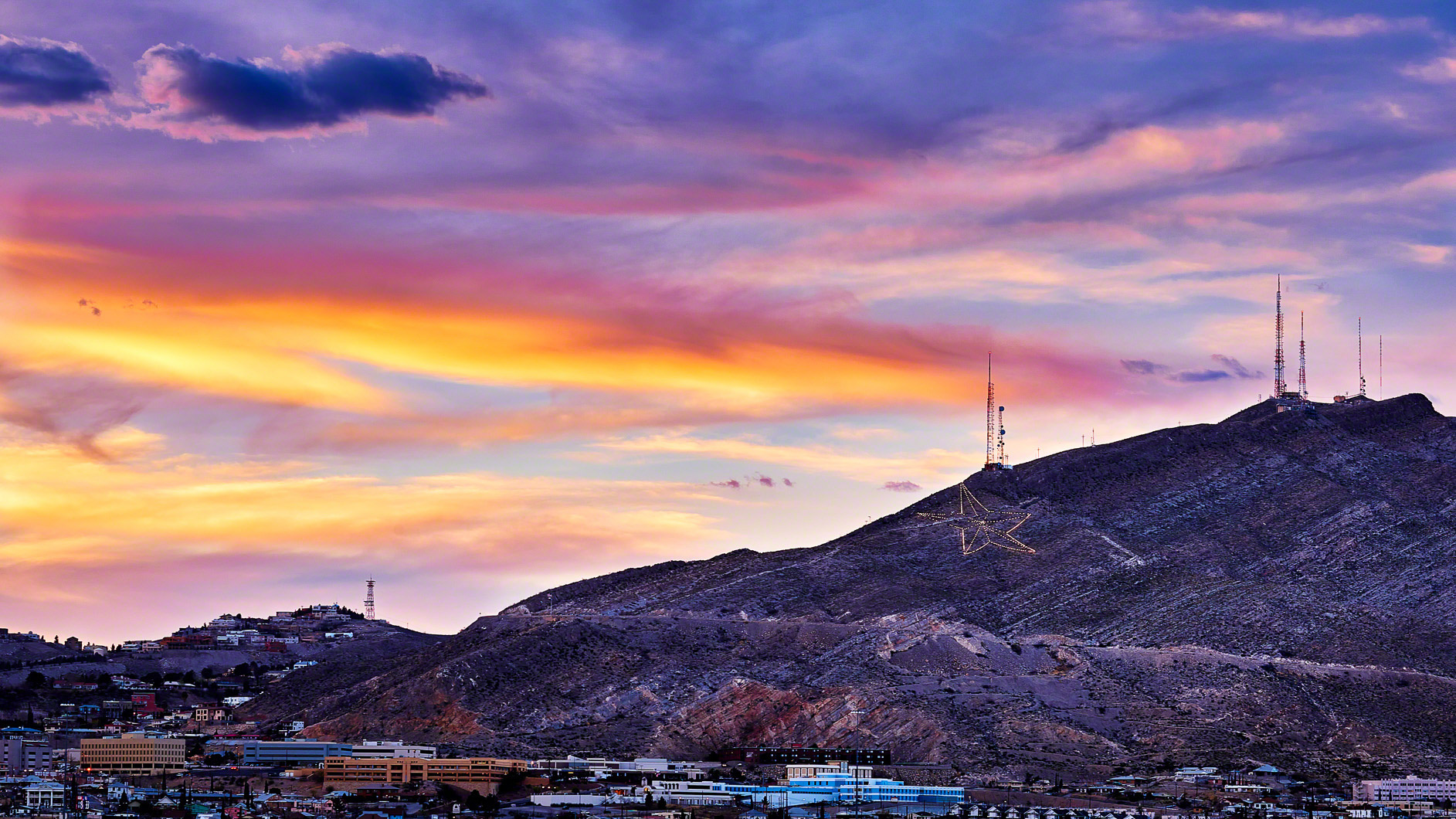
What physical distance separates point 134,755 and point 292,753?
12.3 metres

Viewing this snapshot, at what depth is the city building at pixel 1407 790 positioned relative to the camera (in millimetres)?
173125

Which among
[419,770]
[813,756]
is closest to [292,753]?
[419,770]

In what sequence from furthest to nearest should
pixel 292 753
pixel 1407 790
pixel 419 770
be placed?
pixel 292 753 → pixel 419 770 → pixel 1407 790

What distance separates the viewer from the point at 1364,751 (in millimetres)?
193250

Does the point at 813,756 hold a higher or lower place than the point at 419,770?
higher

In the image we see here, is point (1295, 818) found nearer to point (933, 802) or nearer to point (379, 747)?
point (933, 802)

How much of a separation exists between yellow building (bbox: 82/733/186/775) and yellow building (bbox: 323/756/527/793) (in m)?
19.7

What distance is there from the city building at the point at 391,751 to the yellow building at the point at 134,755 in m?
16.0

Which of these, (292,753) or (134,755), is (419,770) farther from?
(134,755)

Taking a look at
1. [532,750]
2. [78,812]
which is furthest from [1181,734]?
[78,812]

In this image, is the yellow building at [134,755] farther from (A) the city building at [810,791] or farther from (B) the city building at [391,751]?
(A) the city building at [810,791]

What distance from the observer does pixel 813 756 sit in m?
185

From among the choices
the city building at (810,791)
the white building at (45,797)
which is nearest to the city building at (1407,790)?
the city building at (810,791)

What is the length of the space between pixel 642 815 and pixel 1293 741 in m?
60.9
